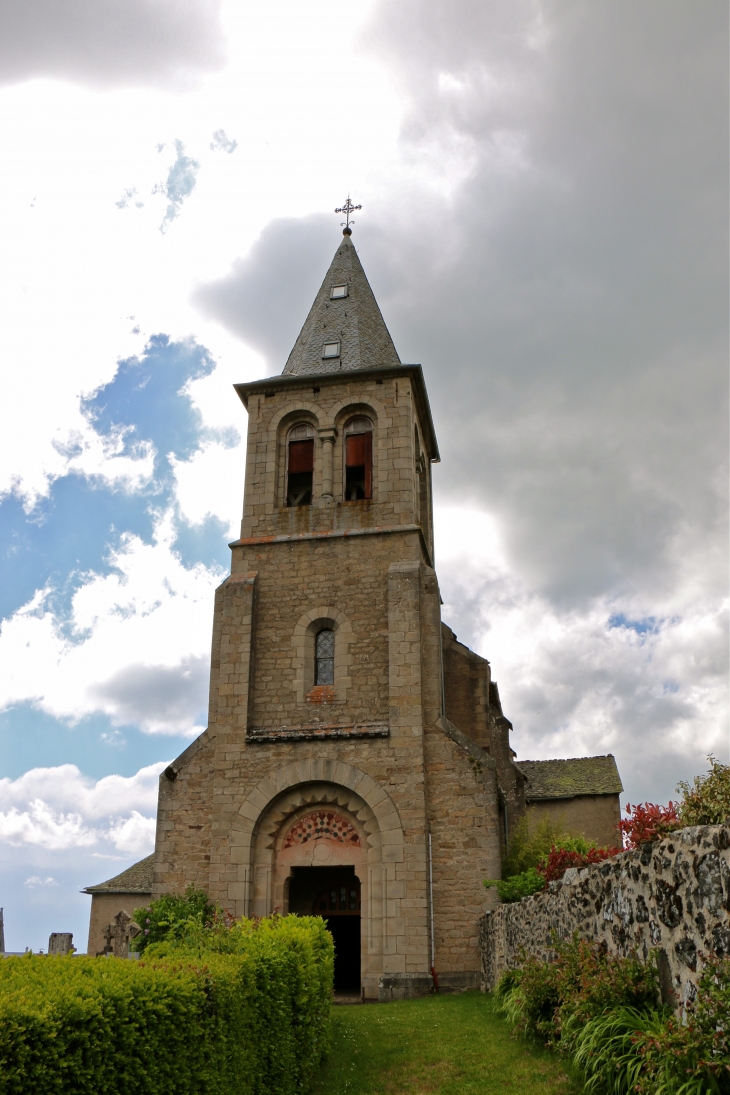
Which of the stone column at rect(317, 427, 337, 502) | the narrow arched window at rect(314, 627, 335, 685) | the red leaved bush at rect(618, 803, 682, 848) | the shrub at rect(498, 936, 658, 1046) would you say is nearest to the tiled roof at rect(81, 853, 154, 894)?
the narrow arched window at rect(314, 627, 335, 685)

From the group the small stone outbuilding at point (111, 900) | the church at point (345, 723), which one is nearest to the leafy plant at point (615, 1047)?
the church at point (345, 723)

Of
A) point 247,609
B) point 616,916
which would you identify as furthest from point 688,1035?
point 247,609

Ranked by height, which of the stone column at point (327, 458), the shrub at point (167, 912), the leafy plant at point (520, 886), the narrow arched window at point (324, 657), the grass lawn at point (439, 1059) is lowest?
the grass lawn at point (439, 1059)

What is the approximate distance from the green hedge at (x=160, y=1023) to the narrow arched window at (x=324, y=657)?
11.7 metres

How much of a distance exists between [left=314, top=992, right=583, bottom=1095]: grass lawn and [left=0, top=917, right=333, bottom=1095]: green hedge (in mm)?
897

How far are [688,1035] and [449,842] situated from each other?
13.5 m

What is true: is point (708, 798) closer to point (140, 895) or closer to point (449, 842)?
point (449, 842)

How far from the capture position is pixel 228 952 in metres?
A: 7.79

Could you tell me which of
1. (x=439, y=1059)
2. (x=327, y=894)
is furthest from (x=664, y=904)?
(x=327, y=894)

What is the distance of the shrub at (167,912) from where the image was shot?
1723cm

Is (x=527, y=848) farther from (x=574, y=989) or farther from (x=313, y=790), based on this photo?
(x=574, y=989)

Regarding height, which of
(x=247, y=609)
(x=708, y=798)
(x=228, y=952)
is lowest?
(x=228, y=952)

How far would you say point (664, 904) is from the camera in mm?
5801

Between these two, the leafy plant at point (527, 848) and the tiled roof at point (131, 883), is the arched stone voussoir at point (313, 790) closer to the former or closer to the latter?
the leafy plant at point (527, 848)
